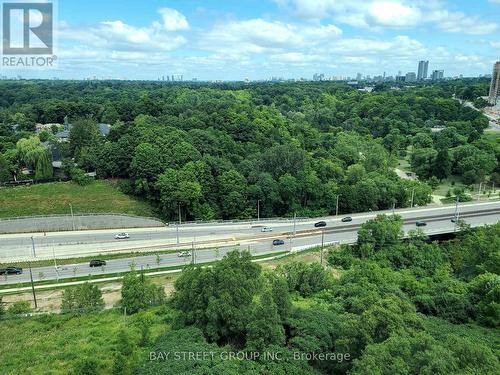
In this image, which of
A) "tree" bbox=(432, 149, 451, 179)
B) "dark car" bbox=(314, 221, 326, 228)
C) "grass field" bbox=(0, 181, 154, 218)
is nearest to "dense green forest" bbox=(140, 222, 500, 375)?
"dark car" bbox=(314, 221, 326, 228)

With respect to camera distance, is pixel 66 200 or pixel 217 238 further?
pixel 66 200

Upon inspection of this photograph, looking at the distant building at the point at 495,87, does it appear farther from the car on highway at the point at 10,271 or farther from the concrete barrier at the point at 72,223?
the car on highway at the point at 10,271

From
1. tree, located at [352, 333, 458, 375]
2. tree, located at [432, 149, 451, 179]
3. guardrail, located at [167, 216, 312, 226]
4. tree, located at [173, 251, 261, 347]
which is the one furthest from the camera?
tree, located at [432, 149, 451, 179]

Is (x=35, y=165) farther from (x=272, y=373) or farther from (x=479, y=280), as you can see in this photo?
(x=479, y=280)

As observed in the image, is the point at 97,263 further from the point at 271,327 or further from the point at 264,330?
the point at 271,327

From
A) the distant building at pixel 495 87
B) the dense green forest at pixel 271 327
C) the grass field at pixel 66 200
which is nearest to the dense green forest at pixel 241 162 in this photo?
the grass field at pixel 66 200

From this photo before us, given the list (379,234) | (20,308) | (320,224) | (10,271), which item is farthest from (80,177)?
(379,234)

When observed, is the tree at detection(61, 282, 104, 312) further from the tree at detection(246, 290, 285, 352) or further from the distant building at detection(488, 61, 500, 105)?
the distant building at detection(488, 61, 500, 105)
